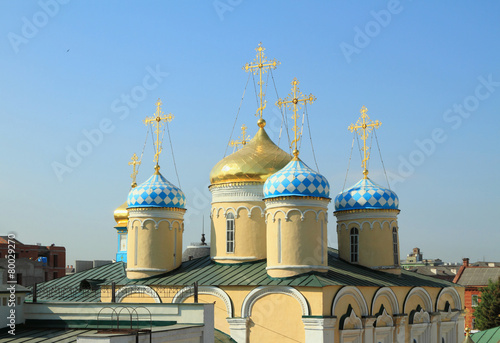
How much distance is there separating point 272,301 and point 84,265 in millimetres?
18343

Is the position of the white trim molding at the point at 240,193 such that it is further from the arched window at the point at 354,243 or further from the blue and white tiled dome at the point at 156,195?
the arched window at the point at 354,243

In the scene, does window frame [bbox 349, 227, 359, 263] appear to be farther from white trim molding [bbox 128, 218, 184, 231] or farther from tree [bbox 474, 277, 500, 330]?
tree [bbox 474, 277, 500, 330]

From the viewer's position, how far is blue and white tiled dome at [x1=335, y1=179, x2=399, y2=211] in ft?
76.2

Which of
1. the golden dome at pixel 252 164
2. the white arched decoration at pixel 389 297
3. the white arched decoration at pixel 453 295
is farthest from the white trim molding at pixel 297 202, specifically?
the white arched decoration at pixel 453 295

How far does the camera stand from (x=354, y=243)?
23719 millimetres

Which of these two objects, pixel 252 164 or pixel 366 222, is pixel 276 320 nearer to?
pixel 252 164

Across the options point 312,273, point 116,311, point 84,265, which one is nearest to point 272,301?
point 312,273

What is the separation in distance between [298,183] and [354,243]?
5.50 m

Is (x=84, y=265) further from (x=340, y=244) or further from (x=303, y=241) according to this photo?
(x=303, y=241)

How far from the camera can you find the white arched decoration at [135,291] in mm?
20828

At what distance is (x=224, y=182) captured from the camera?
22.5 m

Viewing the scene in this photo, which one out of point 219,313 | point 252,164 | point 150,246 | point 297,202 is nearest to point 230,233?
point 252,164

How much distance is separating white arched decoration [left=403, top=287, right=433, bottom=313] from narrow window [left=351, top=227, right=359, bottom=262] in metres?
2.50

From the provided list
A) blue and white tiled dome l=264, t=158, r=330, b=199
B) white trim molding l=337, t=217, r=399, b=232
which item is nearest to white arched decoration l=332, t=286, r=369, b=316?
blue and white tiled dome l=264, t=158, r=330, b=199
